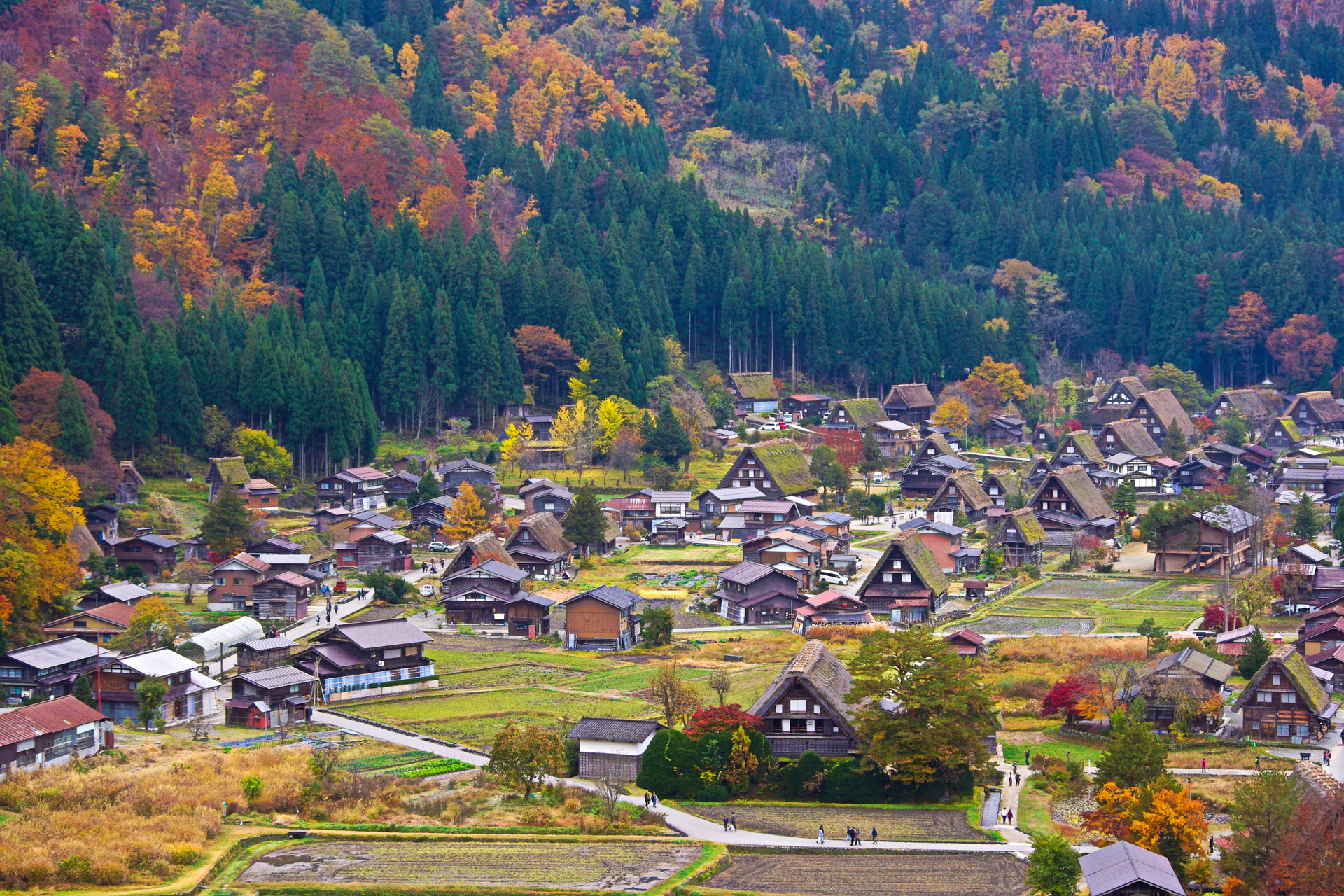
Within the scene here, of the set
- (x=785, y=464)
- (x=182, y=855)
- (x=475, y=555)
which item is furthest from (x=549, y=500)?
(x=182, y=855)

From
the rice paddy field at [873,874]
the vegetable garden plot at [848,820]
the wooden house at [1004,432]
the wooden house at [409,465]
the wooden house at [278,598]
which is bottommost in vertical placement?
the rice paddy field at [873,874]

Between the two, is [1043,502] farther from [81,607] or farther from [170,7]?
[170,7]

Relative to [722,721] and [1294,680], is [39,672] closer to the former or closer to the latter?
[722,721]

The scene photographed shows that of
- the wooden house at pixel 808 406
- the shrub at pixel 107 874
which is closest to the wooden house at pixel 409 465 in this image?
the wooden house at pixel 808 406

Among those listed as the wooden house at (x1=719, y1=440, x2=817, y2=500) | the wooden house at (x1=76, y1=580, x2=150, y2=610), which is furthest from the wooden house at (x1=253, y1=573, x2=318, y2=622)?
the wooden house at (x1=719, y1=440, x2=817, y2=500)

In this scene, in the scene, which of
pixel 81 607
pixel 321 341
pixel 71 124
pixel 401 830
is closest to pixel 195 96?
pixel 71 124

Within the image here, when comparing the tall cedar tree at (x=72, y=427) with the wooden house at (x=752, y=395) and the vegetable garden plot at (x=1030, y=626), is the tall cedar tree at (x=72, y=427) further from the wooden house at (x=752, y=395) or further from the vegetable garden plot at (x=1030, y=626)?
the wooden house at (x=752, y=395)
